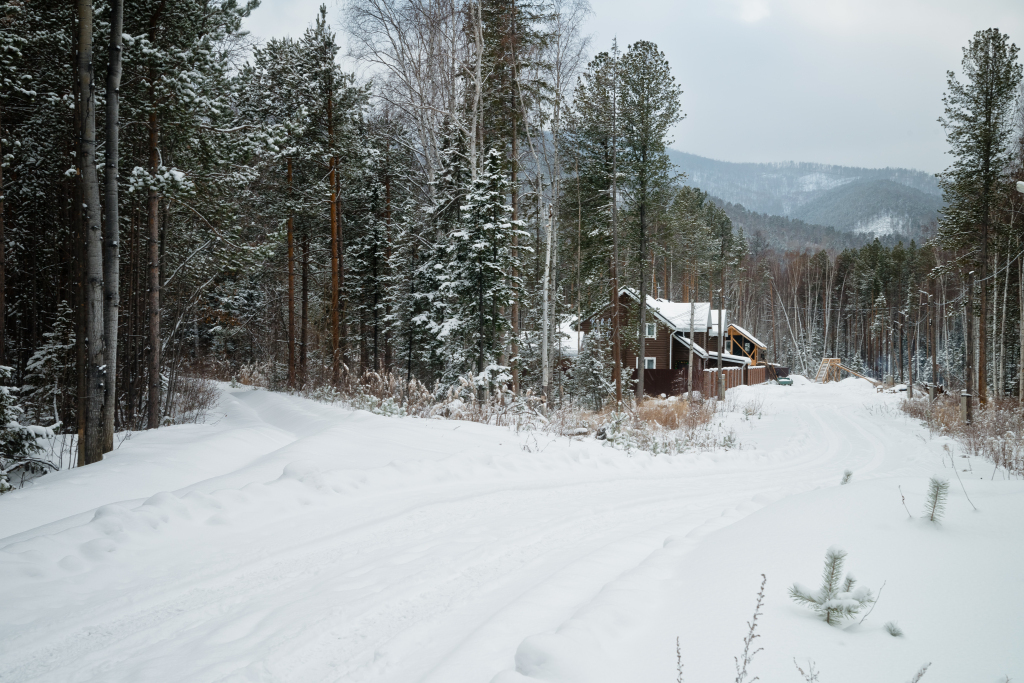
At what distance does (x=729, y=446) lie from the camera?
12.0 metres

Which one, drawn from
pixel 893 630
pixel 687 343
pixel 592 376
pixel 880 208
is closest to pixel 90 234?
pixel 893 630

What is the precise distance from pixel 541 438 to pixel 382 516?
183 inches

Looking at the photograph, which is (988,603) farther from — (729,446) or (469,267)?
(469,267)

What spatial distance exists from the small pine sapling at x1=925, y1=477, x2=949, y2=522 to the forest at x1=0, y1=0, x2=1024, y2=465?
27.4 feet

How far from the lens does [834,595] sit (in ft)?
7.60

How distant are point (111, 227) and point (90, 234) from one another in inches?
33.3

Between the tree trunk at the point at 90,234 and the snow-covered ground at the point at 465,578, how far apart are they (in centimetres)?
101

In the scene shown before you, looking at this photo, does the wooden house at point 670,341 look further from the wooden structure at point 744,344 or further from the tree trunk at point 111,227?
the tree trunk at point 111,227

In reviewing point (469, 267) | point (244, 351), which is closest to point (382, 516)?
point (469, 267)

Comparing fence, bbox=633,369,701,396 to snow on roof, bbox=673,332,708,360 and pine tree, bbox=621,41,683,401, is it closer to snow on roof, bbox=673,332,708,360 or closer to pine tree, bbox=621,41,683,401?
snow on roof, bbox=673,332,708,360

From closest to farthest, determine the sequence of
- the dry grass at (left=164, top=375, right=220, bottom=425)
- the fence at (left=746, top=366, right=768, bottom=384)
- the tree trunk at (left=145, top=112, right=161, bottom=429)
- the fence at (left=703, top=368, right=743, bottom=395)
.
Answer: the tree trunk at (left=145, top=112, right=161, bottom=429) < the dry grass at (left=164, top=375, right=220, bottom=425) < the fence at (left=703, top=368, right=743, bottom=395) < the fence at (left=746, top=366, right=768, bottom=384)

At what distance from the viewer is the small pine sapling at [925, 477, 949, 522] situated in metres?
3.21

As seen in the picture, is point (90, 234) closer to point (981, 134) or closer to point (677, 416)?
point (677, 416)

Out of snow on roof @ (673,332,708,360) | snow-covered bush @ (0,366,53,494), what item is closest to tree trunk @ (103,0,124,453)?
snow-covered bush @ (0,366,53,494)
